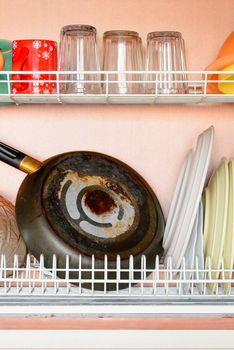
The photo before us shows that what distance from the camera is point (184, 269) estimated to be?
1202 millimetres

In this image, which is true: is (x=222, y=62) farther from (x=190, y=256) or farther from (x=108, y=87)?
(x=190, y=256)

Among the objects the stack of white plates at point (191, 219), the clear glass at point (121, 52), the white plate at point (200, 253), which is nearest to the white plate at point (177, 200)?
the stack of white plates at point (191, 219)

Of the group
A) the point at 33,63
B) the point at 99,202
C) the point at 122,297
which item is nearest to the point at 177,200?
the point at 99,202

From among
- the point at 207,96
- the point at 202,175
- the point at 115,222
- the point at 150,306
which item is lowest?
the point at 150,306

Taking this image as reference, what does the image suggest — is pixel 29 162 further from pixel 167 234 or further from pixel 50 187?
pixel 167 234

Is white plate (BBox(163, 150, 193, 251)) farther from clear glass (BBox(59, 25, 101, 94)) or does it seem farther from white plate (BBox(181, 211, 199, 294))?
clear glass (BBox(59, 25, 101, 94))

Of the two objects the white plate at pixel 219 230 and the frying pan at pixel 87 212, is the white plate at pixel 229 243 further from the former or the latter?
the frying pan at pixel 87 212

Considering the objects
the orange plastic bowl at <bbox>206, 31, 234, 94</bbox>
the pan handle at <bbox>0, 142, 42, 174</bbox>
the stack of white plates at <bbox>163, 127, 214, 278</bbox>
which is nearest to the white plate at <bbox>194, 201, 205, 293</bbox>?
the stack of white plates at <bbox>163, 127, 214, 278</bbox>

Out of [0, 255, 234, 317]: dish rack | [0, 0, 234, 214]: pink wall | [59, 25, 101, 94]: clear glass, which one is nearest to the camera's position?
[0, 255, 234, 317]: dish rack

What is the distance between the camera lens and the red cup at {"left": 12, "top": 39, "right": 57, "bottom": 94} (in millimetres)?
1231

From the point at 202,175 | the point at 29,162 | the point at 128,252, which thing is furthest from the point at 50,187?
the point at 202,175

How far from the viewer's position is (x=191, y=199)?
1.22m

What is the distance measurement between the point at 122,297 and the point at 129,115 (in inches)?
17.0

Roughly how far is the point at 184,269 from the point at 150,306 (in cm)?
9
